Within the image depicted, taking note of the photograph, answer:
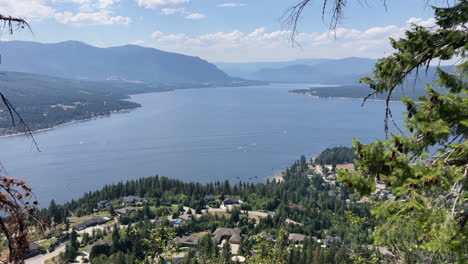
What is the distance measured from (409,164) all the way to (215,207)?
4156 cm

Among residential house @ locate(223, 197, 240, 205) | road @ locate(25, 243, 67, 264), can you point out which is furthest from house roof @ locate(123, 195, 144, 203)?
road @ locate(25, 243, 67, 264)

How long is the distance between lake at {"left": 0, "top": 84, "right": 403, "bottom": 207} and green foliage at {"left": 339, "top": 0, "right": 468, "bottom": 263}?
51.2 meters

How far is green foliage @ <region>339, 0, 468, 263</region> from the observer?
2732mm

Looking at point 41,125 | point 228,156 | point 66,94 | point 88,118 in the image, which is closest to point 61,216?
point 228,156

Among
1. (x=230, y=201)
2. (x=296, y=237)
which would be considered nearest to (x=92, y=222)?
(x=230, y=201)

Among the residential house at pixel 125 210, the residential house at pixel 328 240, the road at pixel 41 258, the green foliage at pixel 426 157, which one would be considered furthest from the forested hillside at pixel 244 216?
the green foliage at pixel 426 157

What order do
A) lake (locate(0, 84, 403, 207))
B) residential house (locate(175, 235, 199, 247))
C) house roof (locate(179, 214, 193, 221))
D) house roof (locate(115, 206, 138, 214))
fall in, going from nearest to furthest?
residential house (locate(175, 235, 199, 247)) → house roof (locate(179, 214, 193, 221)) → house roof (locate(115, 206, 138, 214)) → lake (locate(0, 84, 403, 207))

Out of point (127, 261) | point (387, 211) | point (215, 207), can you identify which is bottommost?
point (215, 207)

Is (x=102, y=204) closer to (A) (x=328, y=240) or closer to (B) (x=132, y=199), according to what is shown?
(B) (x=132, y=199)

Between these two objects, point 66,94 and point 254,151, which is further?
point 66,94

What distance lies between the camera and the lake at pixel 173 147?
188 feet

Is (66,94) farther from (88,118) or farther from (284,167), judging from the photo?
(284,167)

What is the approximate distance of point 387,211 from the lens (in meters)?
2.93

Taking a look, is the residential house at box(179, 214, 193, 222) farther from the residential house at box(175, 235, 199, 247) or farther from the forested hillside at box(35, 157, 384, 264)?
the residential house at box(175, 235, 199, 247)
